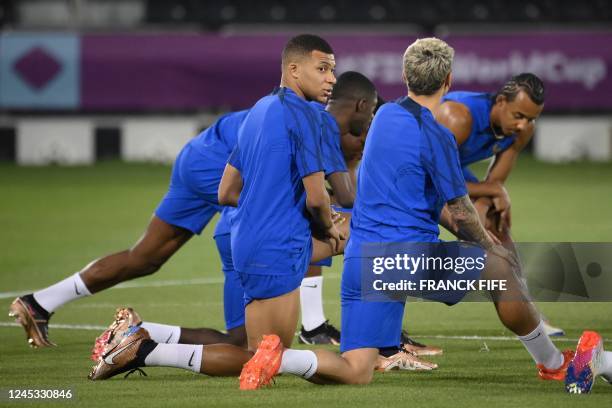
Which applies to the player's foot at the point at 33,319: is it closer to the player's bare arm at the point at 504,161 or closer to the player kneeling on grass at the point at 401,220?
the player kneeling on grass at the point at 401,220

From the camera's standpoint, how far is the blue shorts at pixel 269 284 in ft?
23.9

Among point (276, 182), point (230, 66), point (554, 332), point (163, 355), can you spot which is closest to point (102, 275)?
point (163, 355)

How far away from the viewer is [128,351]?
24.3 feet

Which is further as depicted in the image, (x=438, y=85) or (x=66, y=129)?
(x=66, y=129)

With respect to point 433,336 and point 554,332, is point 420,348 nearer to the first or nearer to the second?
point 433,336

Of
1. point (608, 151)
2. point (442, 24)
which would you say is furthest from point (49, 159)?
point (608, 151)

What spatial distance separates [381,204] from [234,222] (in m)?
0.83

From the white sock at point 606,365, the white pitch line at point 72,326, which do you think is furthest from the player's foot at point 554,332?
the white pitch line at point 72,326

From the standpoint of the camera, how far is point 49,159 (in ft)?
91.2

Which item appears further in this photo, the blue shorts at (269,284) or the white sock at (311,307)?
the white sock at (311,307)

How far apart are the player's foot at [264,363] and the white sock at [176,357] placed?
36 centimetres

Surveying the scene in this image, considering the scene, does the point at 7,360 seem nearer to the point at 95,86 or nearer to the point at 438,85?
the point at 438,85

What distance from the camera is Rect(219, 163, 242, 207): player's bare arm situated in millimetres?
7508

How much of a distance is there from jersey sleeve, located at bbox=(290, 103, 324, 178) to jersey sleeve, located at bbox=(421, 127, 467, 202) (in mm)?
570
